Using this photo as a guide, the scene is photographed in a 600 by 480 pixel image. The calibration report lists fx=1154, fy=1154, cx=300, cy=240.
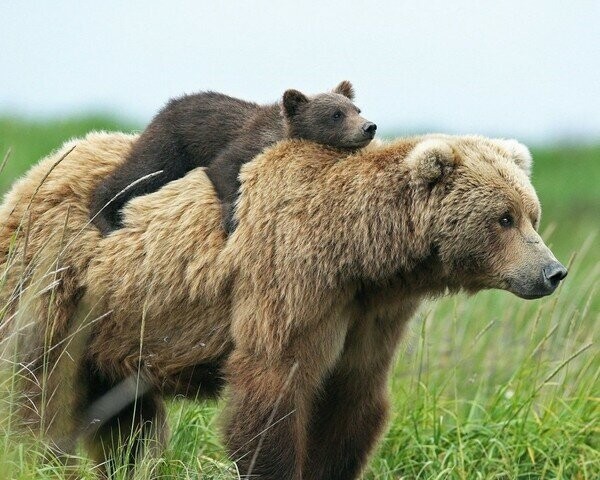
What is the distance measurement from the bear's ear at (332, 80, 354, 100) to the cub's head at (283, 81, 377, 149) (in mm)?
412

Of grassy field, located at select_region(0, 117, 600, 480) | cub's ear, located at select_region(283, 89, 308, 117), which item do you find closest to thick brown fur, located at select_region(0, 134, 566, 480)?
cub's ear, located at select_region(283, 89, 308, 117)

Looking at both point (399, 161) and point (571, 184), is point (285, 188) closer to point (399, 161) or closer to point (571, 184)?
point (399, 161)

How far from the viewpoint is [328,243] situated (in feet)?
18.3

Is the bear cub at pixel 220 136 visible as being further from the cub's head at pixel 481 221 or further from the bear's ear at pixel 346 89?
the cub's head at pixel 481 221

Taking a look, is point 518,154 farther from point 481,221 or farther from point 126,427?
point 126,427

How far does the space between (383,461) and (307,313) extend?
60.9 inches

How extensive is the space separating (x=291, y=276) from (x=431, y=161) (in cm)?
87

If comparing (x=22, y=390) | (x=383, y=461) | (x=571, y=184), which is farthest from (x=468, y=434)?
(x=571, y=184)

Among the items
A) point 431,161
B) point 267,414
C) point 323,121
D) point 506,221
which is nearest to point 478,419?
point 506,221

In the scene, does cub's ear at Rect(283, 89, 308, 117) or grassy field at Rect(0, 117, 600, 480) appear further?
grassy field at Rect(0, 117, 600, 480)

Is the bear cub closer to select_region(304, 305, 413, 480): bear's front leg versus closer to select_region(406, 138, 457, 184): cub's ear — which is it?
select_region(406, 138, 457, 184): cub's ear

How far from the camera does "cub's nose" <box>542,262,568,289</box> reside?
17.5ft

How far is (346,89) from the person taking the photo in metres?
6.41

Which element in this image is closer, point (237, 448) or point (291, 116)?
point (237, 448)
